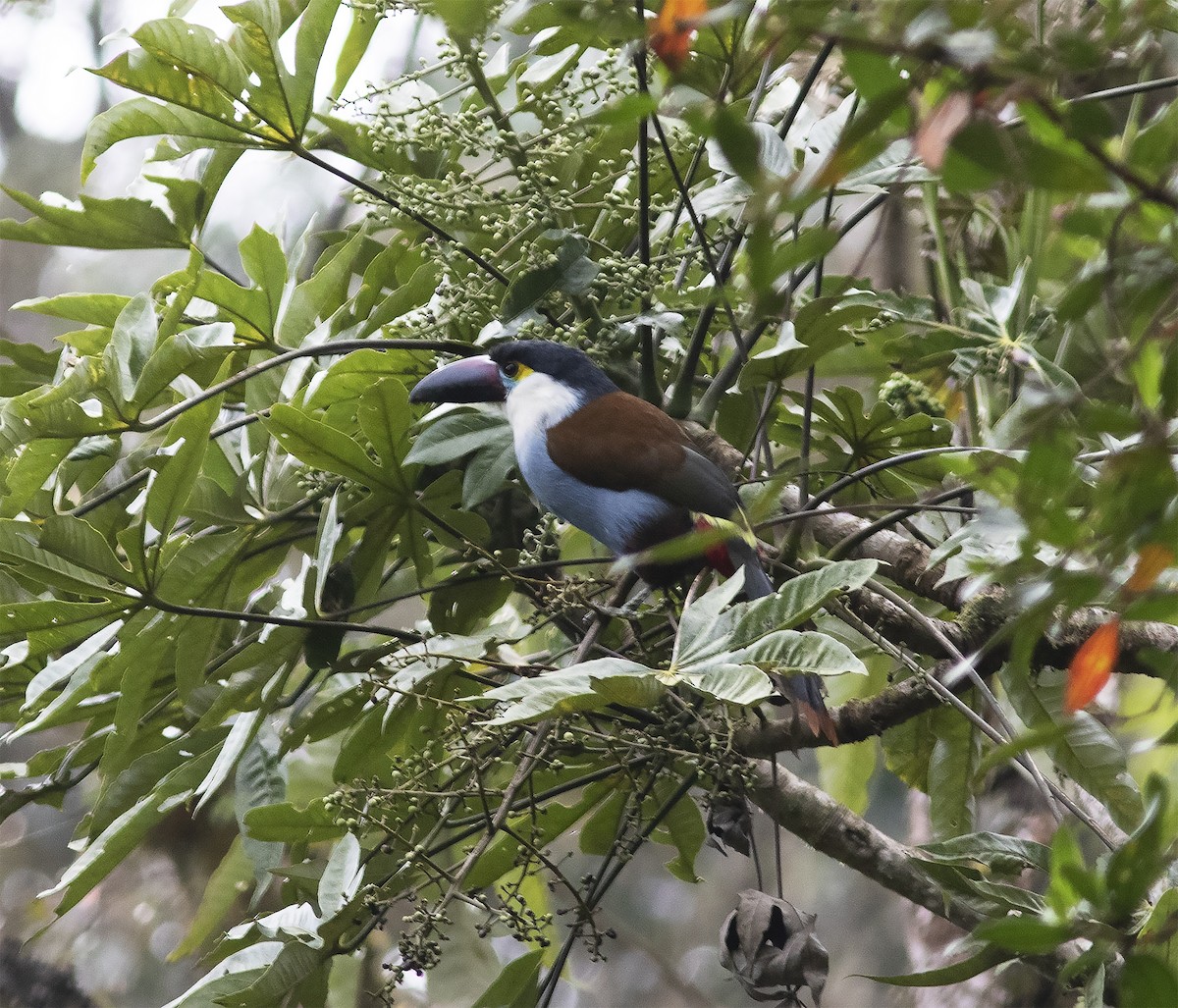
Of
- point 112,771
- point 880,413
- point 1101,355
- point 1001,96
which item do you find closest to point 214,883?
point 112,771

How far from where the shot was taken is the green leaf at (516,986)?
54.1 inches

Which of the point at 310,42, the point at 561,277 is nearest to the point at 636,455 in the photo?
the point at 561,277

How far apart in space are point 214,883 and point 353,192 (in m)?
1.04

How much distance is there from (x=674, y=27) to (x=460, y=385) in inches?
46.3

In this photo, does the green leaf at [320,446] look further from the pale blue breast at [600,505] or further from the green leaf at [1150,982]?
the green leaf at [1150,982]

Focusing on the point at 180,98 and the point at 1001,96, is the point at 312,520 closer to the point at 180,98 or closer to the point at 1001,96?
the point at 180,98

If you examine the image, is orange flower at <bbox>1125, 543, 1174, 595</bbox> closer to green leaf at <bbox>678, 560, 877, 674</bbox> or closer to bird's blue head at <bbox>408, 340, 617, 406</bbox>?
green leaf at <bbox>678, 560, 877, 674</bbox>

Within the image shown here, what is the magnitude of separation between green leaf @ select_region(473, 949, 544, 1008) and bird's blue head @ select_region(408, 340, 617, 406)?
782mm

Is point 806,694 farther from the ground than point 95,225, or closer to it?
closer to it

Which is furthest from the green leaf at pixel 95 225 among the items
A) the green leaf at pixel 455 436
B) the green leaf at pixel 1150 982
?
the green leaf at pixel 1150 982

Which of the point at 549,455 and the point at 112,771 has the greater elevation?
the point at 549,455

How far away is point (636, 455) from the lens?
5.72 ft

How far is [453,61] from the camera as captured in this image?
1455mm

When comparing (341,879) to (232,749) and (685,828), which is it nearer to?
(232,749)
